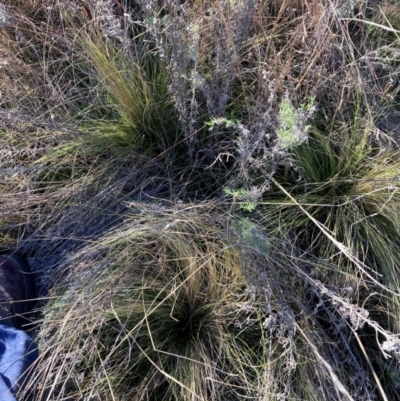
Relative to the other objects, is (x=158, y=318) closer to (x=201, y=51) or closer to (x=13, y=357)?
(x=13, y=357)

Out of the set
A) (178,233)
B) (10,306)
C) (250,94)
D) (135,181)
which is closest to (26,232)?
(10,306)

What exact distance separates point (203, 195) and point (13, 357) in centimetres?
58

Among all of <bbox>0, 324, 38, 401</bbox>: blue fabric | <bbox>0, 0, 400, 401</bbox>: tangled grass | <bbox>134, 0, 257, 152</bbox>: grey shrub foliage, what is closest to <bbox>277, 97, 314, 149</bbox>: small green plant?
<bbox>0, 0, 400, 401</bbox>: tangled grass

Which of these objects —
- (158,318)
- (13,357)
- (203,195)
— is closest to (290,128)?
(203,195)

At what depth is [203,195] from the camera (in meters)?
1.31

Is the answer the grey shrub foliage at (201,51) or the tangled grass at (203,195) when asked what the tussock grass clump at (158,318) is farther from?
the grey shrub foliage at (201,51)

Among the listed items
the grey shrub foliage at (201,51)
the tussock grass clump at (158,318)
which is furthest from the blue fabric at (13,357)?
the grey shrub foliage at (201,51)

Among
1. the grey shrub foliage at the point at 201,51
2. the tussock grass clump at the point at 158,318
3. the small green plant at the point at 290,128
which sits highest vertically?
the grey shrub foliage at the point at 201,51

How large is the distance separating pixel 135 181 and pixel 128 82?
25cm

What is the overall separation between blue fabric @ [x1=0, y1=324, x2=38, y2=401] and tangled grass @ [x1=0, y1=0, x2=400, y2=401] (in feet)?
0.13

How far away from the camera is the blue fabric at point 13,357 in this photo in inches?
42.7

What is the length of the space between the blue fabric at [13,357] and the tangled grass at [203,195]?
1.6 inches

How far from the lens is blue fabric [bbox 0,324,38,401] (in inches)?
42.7

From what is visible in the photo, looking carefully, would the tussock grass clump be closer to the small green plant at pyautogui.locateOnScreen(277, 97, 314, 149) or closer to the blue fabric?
the blue fabric
